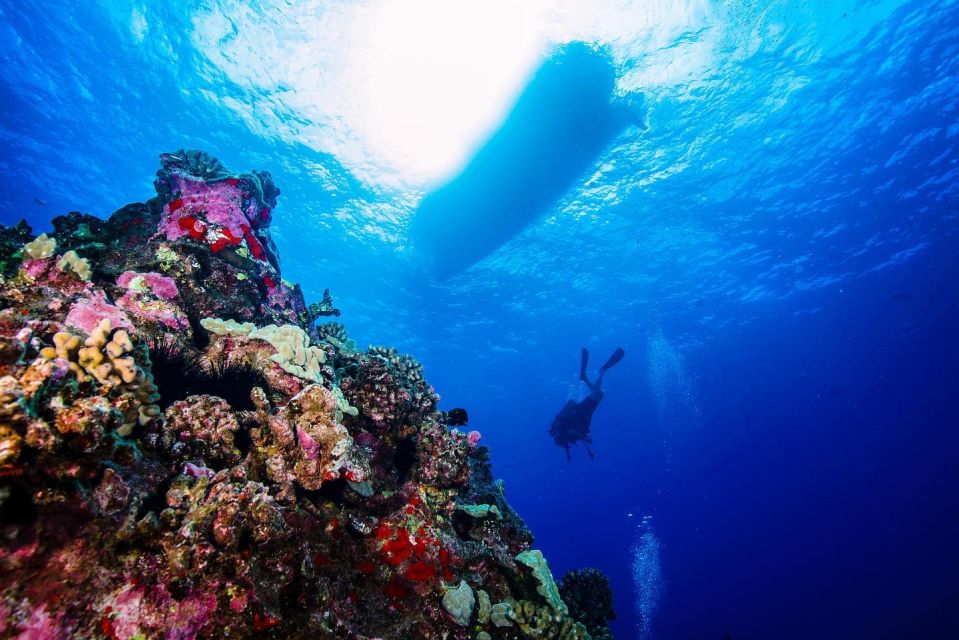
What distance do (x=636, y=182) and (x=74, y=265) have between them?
2422 cm

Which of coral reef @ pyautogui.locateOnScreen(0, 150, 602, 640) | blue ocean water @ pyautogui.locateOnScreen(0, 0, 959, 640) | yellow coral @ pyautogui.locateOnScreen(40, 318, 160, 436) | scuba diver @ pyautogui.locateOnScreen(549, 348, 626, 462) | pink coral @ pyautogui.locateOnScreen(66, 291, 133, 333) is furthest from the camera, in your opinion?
scuba diver @ pyautogui.locateOnScreen(549, 348, 626, 462)

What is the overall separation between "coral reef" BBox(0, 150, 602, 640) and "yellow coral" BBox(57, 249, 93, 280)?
0.02 meters

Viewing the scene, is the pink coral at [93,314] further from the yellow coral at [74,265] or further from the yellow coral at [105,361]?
the yellow coral at [105,361]

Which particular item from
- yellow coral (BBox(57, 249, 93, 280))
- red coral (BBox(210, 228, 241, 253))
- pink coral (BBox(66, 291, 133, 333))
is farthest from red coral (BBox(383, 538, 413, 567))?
red coral (BBox(210, 228, 241, 253))

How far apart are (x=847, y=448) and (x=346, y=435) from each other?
96.2 metres

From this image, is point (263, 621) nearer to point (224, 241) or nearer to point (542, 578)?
point (542, 578)

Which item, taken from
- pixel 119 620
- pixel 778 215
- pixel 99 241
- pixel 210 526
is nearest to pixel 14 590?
pixel 119 620

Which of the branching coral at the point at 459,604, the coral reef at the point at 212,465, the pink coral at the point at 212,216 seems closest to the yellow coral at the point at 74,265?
the coral reef at the point at 212,465

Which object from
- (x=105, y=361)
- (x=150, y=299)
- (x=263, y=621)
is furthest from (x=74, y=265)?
(x=263, y=621)

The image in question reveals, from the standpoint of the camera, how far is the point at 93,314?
3.34 m

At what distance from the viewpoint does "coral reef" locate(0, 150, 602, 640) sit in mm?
1907

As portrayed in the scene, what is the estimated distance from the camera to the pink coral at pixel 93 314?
123 inches

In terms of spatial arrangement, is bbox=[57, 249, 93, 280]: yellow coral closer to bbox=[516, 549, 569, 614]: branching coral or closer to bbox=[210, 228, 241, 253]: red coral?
bbox=[210, 228, 241, 253]: red coral

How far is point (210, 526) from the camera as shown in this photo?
8.02 ft
